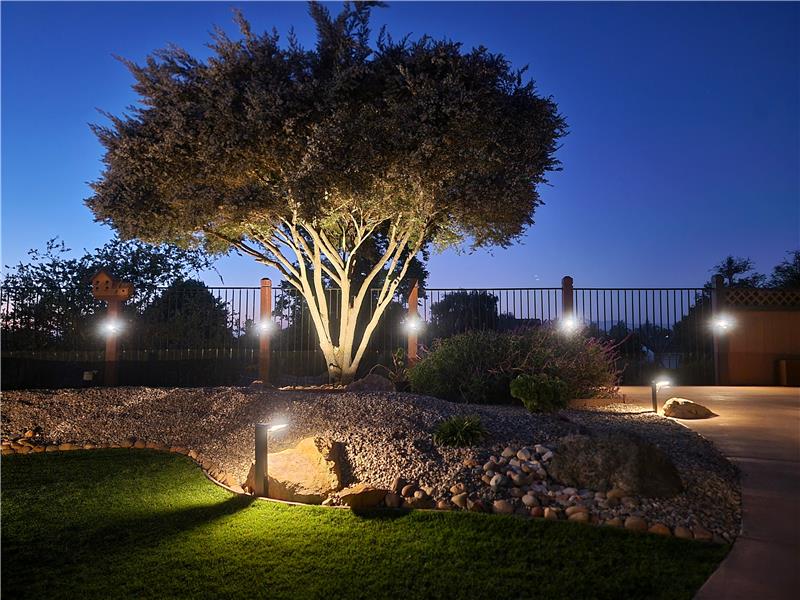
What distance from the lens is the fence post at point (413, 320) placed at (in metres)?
12.6

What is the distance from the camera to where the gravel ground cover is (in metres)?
4.59

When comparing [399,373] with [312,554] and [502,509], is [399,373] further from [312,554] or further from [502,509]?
[312,554]

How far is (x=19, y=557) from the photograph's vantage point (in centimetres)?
397

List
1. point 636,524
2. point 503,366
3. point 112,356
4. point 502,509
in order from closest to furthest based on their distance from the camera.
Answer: point 636,524 < point 502,509 < point 503,366 < point 112,356

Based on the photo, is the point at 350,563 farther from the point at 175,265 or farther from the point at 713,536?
the point at 175,265

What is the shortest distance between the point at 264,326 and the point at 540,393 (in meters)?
7.37

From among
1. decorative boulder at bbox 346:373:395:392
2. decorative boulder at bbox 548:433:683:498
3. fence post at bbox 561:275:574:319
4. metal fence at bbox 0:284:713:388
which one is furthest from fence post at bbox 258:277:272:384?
decorative boulder at bbox 548:433:683:498

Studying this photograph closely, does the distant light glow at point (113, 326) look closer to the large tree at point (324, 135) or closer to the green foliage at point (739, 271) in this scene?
the large tree at point (324, 135)

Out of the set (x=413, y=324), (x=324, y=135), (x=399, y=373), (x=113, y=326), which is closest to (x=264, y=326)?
(x=113, y=326)

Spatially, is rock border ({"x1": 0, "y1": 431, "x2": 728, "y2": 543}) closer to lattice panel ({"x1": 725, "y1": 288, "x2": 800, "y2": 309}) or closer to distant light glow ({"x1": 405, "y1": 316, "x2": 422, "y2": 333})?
distant light glow ({"x1": 405, "y1": 316, "x2": 422, "y2": 333})

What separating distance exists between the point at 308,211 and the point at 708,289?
9.68 metres

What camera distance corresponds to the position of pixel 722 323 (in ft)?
44.4

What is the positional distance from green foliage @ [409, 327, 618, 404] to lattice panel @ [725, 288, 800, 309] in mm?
5926

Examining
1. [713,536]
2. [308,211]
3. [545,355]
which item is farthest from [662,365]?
[713,536]
